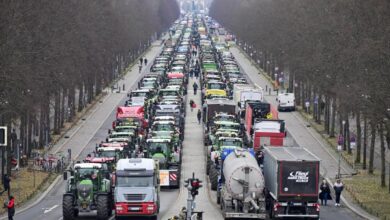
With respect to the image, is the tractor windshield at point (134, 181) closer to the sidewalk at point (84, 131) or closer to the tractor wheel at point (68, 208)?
the tractor wheel at point (68, 208)

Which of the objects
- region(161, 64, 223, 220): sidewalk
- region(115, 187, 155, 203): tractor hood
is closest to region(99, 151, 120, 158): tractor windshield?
region(161, 64, 223, 220): sidewalk

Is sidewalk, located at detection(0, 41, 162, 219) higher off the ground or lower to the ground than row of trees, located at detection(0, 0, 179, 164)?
lower

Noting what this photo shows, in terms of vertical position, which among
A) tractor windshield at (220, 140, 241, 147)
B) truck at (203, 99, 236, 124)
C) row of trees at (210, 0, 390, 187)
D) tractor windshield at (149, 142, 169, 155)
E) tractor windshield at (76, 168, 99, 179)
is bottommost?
tractor windshield at (76, 168, 99, 179)

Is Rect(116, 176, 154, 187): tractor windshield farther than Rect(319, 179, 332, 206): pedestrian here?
No

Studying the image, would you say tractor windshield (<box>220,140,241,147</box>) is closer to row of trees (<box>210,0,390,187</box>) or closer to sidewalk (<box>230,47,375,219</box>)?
sidewalk (<box>230,47,375,219</box>)

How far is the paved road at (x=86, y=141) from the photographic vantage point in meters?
57.0

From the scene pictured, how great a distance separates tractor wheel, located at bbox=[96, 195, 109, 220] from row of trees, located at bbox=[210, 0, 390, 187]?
17886mm

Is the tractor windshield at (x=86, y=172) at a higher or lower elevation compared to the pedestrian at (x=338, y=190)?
higher

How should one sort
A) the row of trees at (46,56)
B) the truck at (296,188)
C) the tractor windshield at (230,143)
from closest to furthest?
the truck at (296,188), the row of trees at (46,56), the tractor windshield at (230,143)

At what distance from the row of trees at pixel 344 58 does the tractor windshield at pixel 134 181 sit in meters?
15.7

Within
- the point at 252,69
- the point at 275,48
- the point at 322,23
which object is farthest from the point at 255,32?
the point at 322,23

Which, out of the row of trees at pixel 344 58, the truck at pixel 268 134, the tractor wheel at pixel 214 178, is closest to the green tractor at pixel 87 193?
the tractor wheel at pixel 214 178

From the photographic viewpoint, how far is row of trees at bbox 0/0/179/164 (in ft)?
214

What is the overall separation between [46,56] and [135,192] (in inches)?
1060
